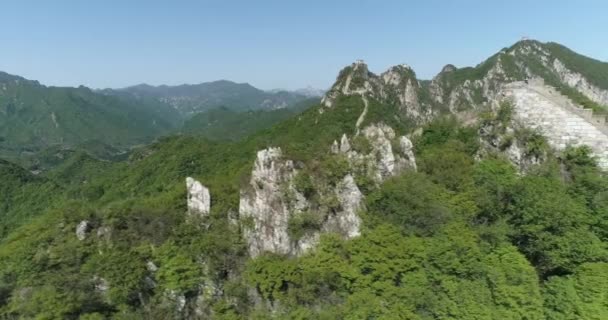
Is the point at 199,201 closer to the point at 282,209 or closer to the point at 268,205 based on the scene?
the point at 268,205

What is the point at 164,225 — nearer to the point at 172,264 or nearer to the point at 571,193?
the point at 172,264

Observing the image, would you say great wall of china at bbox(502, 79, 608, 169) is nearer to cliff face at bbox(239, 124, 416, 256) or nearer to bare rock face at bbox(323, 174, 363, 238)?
cliff face at bbox(239, 124, 416, 256)

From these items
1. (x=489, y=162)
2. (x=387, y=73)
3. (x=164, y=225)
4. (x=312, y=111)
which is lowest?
(x=164, y=225)

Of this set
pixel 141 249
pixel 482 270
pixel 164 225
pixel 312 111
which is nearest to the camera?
pixel 482 270

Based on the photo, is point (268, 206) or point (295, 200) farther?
point (268, 206)

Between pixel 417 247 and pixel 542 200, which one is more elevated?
pixel 542 200

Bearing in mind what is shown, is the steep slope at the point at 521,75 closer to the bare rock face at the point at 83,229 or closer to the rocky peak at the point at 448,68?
the rocky peak at the point at 448,68

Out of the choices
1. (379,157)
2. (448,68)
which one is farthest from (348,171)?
(448,68)

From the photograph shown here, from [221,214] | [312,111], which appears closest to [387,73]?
[312,111]
